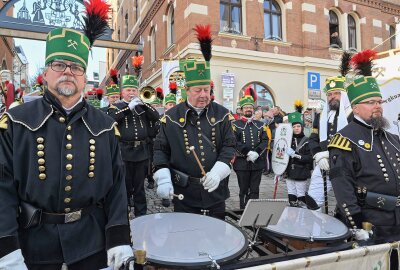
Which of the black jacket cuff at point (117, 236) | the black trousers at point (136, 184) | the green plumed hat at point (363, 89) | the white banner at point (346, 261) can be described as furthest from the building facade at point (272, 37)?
the black jacket cuff at point (117, 236)

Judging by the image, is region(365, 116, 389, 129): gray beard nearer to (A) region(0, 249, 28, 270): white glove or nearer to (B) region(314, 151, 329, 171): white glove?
(B) region(314, 151, 329, 171): white glove

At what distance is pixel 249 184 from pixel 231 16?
11040 mm

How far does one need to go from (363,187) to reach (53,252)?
2389mm

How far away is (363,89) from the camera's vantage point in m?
3.15

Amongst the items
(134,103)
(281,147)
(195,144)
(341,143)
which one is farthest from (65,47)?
(281,147)

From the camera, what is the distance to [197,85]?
10.9 feet

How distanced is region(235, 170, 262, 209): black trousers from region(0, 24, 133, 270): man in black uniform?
15.3ft

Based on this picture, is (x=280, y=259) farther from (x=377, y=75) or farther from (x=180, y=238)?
(x=377, y=75)

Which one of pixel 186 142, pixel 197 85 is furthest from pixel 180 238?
pixel 197 85

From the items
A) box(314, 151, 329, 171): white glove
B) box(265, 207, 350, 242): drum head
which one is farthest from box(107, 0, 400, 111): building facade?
box(265, 207, 350, 242): drum head

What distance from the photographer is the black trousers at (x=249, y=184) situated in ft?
21.7

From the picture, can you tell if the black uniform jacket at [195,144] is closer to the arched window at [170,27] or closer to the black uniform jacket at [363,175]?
the black uniform jacket at [363,175]

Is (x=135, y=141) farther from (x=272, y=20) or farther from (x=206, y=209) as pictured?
(x=272, y=20)

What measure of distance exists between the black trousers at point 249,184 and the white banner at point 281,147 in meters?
0.39
